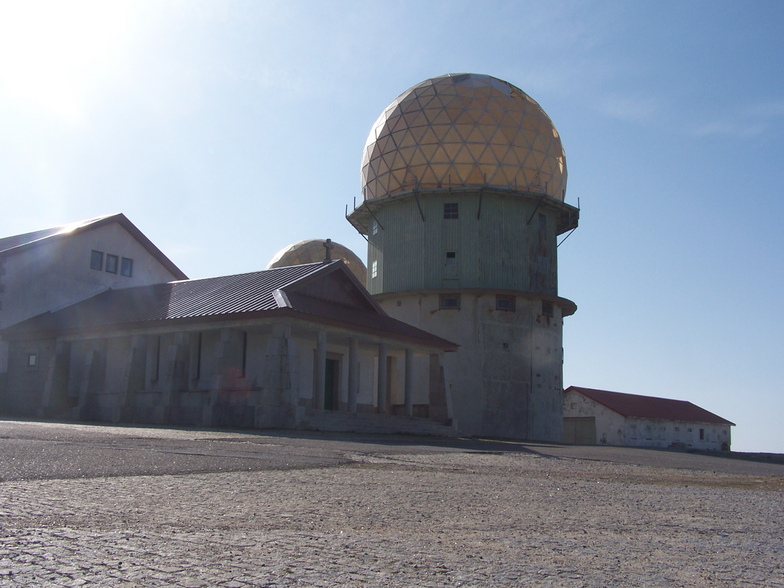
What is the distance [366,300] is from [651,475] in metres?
19.0

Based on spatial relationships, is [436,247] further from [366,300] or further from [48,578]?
[48,578]

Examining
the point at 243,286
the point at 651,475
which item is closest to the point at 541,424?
the point at 243,286

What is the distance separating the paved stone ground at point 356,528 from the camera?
10.0 ft

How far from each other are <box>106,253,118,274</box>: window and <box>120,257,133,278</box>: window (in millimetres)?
342

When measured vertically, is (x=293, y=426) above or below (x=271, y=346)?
below

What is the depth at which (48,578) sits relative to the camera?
2812 millimetres

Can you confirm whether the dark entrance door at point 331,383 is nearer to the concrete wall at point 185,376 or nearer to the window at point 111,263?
the concrete wall at point 185,376

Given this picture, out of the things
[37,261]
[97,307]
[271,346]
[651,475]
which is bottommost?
[651,475]

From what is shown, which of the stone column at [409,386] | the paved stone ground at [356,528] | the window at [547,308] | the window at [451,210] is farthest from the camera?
the window at [547,308]

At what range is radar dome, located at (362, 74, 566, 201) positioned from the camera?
3506 cm

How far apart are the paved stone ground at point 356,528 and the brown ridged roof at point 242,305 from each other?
15560 millimetres

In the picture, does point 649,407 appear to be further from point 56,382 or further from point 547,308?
point 56,382

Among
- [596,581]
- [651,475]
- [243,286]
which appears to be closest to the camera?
[596,581]

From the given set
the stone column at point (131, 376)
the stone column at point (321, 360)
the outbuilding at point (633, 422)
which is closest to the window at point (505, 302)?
the stone column at point (321, 360)
